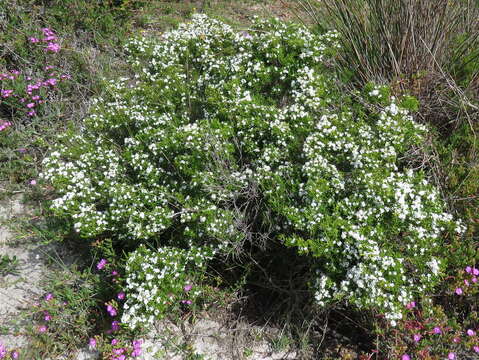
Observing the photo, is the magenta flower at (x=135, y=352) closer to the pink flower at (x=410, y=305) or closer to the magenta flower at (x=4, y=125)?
the pink flower at (x=410, y=305)

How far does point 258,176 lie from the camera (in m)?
2.71

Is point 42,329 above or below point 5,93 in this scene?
below

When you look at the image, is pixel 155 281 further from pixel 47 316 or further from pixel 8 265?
pixel 8 265

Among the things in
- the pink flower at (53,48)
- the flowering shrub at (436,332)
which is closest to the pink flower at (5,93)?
the pink flower at (53,48)

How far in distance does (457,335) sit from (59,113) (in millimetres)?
4170

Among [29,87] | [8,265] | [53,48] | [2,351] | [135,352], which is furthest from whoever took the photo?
[53,48]

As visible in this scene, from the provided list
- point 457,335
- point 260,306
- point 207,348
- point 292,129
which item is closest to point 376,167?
point 292,129

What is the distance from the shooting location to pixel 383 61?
3920mm

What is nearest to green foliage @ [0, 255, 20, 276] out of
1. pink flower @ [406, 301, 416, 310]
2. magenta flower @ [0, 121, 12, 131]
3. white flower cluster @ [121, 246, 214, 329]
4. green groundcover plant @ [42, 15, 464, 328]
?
green groundcover plant @ [42, 15, 464, 328]

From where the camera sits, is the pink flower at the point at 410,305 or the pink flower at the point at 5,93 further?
the pink flower at the point at 5,93

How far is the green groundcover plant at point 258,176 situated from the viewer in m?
2.44

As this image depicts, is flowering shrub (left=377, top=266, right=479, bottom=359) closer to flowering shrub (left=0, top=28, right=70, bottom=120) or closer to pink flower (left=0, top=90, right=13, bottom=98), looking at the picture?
flowering shrub (left=0, top=28, right=70, bottom=120)

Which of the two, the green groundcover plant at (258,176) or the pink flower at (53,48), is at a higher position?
the green groundcover plant at (258,176)

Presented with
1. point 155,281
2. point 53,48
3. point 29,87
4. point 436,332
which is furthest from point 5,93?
point 436,332
